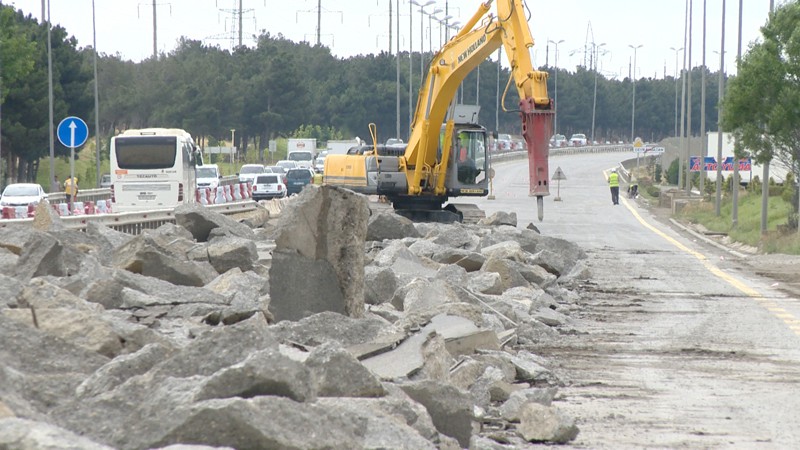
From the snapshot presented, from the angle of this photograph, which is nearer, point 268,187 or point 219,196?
point 219,196

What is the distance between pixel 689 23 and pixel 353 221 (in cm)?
6078

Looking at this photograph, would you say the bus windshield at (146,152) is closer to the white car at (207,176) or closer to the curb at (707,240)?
the white car at (207,176)

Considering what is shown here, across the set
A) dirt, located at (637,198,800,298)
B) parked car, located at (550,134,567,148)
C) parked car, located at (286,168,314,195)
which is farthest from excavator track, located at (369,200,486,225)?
parked car, located at (550,134,567,148)

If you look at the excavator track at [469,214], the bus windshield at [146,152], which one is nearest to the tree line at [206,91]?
the bus windshield at [146,152]

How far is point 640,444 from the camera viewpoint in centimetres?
899

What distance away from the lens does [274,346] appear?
7.44 m

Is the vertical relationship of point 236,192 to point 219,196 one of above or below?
below

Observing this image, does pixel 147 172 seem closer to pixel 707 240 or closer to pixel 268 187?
pixel 268 187

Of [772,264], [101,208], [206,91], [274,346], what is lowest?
[772,264]

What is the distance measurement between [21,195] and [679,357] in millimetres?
33640

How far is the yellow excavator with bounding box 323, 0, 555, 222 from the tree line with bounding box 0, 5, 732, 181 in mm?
22728

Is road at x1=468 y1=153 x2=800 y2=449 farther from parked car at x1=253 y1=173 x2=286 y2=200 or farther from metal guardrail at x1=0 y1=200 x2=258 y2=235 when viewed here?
parked car at x1=253 y1=173 x2=286 y2=200

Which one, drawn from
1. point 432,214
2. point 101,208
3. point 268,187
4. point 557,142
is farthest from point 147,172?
point 557,142

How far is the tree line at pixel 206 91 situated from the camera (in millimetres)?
65875
